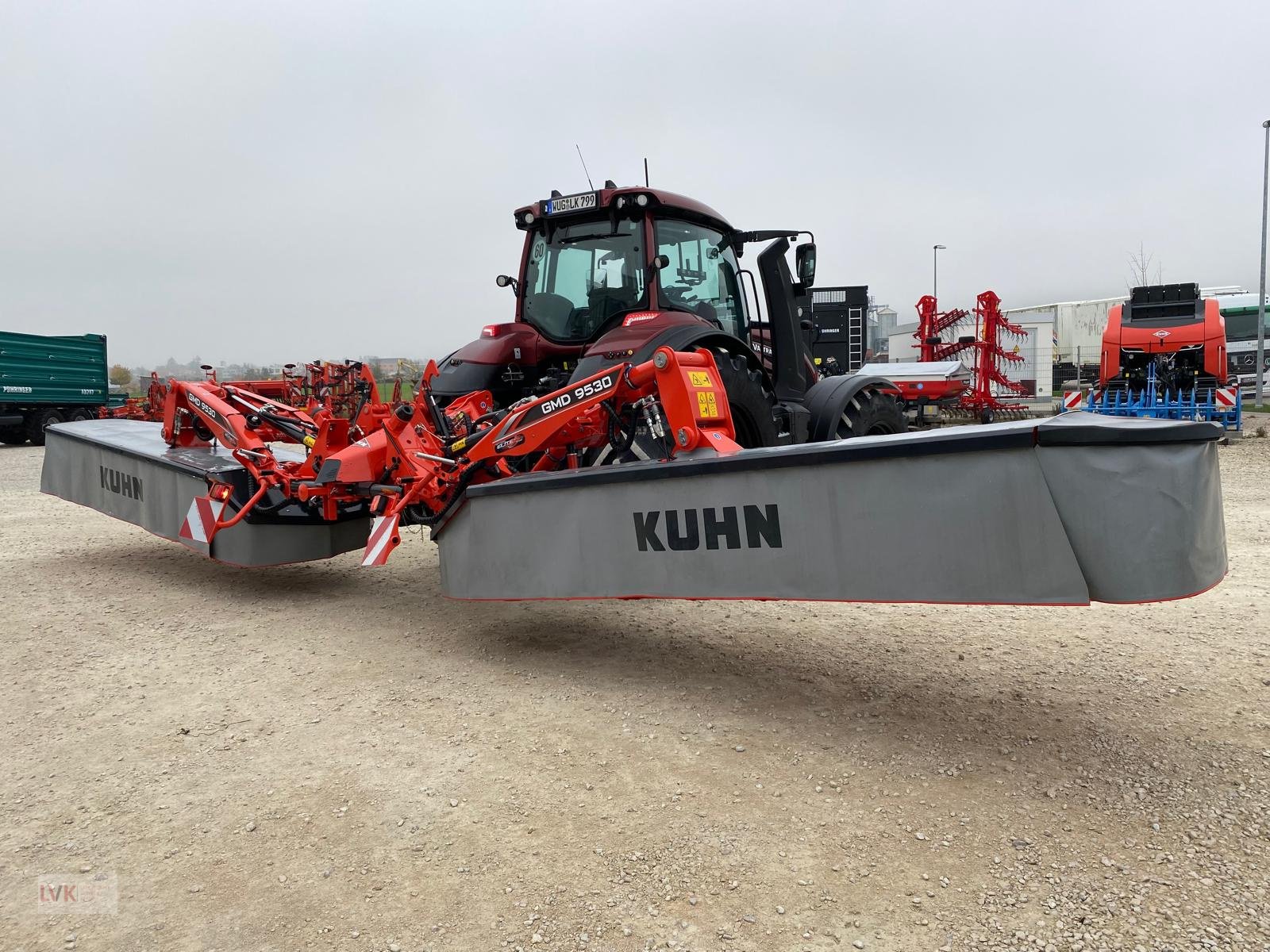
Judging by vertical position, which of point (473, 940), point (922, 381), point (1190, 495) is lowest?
point (473, 940)

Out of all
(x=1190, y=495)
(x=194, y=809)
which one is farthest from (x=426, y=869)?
(x=1190, y=495)

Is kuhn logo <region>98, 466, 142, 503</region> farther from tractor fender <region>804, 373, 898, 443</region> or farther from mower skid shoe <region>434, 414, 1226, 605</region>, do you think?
tractor fender <region>804, 373, 898, 443</region>

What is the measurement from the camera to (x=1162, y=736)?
307 cm

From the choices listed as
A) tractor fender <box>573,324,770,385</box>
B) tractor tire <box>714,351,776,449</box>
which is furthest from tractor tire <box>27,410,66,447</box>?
tractor tire <box>714,351,776,449</box>

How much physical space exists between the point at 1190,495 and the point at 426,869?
2413 millimetres

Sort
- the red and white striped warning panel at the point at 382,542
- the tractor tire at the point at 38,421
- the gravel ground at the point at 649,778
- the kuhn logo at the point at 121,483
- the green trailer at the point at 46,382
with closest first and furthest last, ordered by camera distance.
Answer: the gravel ground at the point at 649,778 < the red and white striped warning panel at the point at 382,542 < the kuhn logo at the point at 121,483 < the green trailer at the point at 46,382 < the tractor tire at the point at 38,421

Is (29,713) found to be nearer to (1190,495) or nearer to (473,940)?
(473,940)

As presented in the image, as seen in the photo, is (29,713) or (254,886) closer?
(254,886)

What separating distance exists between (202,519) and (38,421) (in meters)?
19.2

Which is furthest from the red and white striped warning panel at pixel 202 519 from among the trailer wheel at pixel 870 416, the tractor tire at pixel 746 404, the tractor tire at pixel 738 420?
the trailer wheel at pixel 870 416

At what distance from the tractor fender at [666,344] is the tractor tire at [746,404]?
81mm

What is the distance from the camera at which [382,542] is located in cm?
444

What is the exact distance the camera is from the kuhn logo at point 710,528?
324 cm

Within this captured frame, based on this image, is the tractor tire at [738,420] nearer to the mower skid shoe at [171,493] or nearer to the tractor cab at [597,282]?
the tractor cab at [597,282]
